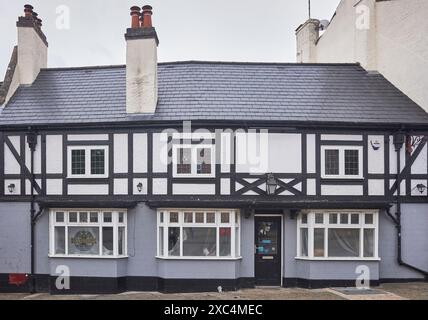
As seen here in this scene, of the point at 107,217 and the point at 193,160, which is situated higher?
the point at 193,160

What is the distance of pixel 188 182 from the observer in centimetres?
1445

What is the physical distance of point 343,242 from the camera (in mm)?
14500

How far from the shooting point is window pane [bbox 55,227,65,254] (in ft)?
48.1

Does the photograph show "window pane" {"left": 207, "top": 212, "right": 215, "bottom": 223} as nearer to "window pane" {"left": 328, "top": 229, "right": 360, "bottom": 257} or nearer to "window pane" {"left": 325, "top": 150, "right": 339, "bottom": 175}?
"window pane" {"left": 328, "top": 229, "right": 360, "bottom": 257}

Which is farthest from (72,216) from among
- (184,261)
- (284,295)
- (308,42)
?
(308,42)

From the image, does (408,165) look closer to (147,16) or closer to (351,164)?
(351,164)

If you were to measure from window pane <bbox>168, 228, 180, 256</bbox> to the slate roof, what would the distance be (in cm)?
364

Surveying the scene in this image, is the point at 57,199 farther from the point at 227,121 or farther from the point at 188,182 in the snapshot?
the point at 227,121

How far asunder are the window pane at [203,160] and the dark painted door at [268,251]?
93.8 inches

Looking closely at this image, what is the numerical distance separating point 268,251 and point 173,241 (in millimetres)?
3171
